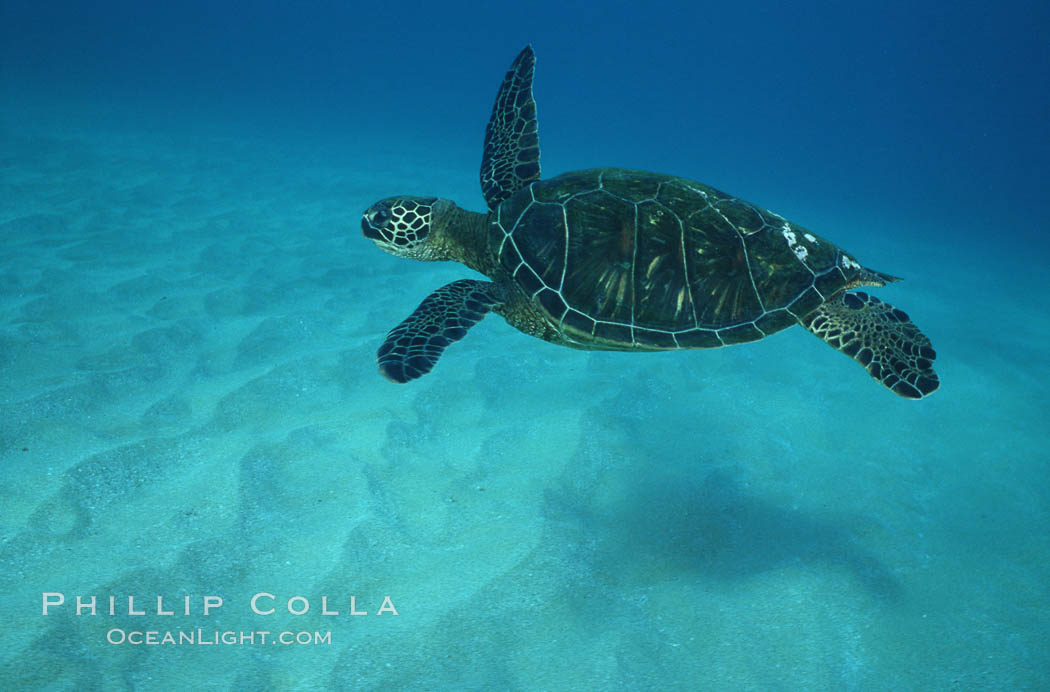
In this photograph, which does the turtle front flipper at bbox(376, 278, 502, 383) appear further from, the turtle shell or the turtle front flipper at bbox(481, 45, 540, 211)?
the turtle front flipper at bbox(481, 45, 540, 211)

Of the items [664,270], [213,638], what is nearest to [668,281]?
[664,270]

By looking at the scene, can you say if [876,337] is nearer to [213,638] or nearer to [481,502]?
[481,502]

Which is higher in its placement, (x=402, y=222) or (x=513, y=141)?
(x=513, y=141)

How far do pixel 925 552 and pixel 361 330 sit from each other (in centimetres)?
463

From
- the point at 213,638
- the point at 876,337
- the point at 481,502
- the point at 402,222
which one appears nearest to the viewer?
the point at 213,638

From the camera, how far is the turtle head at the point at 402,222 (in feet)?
12.5

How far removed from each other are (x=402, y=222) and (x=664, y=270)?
197cm

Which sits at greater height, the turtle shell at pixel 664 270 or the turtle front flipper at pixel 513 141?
the turtle front flipper at pixel 513 141

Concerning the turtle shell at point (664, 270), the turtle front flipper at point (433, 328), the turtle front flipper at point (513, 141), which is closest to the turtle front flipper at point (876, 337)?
the turtle shell at point (664, 270)

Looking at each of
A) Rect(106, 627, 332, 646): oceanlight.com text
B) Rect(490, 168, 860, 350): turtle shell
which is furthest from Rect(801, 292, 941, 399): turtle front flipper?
Rect(106, 627, 332, 646): oceanlight.com text

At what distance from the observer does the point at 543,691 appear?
2188 mm

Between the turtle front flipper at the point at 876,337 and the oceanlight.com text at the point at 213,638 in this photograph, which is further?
the turtle front flipper at the point at 876,337

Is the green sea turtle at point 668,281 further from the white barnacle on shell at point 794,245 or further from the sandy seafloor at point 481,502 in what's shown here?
the sandy seafloor at point 481,502

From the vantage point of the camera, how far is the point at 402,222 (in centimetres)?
380
